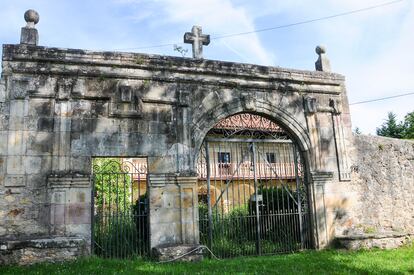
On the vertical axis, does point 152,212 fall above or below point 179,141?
below

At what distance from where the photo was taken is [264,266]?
6.73m

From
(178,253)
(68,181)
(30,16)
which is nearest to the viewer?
(68,181)

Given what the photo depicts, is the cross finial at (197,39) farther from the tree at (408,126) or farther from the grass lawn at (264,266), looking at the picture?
the tree at (408,126)

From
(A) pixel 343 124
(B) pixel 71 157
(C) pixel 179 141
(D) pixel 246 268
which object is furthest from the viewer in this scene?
(A) pixel 343 124

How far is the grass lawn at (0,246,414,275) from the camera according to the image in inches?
233

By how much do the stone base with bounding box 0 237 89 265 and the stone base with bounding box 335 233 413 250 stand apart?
5.62m

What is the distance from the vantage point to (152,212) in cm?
752

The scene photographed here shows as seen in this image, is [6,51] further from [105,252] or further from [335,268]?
[335,268]

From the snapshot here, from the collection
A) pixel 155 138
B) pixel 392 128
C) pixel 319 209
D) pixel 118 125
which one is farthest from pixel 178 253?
pixel 392 128

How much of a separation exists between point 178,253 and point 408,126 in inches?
911

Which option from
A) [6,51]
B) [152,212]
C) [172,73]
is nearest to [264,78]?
[172,73]

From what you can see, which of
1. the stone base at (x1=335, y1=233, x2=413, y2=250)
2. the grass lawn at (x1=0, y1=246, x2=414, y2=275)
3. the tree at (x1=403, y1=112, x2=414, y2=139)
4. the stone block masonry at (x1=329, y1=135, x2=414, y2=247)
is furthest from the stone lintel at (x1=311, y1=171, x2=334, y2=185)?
the tree at (x1=403, y1=112, x2=414, y2=139)

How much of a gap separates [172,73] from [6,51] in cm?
317

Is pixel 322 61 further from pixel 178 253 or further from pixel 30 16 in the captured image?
pixel 30 16
